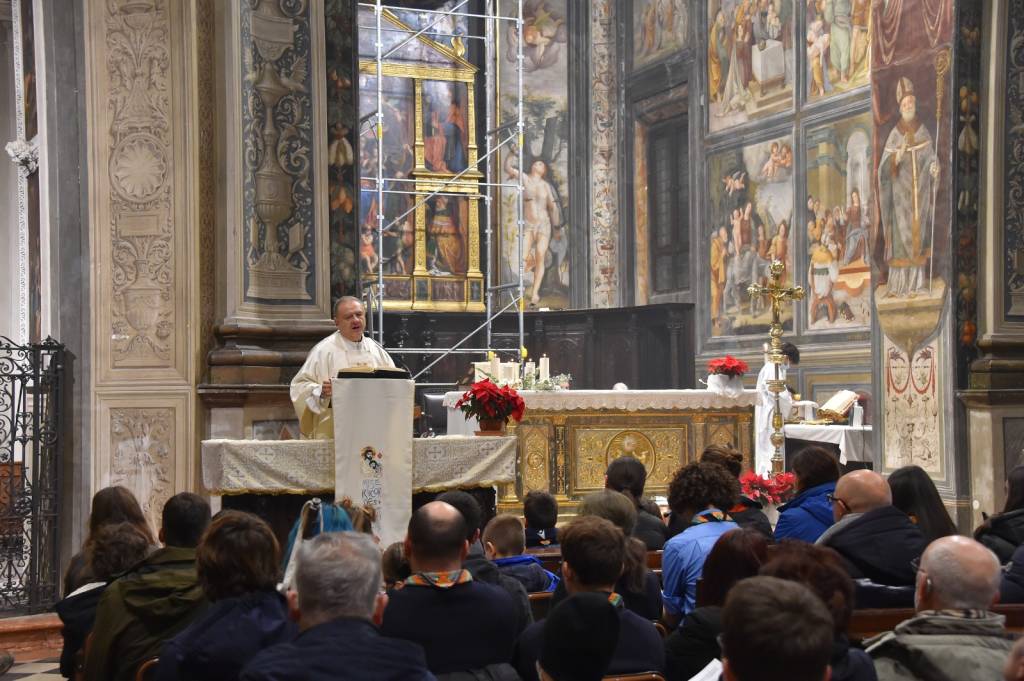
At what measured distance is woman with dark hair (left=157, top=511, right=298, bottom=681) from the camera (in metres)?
3.60

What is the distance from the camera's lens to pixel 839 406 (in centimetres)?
1473

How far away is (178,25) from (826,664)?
8141mm

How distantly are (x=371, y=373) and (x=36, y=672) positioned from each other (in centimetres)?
270

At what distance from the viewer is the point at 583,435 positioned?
12.8 metres

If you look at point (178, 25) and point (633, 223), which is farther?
point (633, 223)

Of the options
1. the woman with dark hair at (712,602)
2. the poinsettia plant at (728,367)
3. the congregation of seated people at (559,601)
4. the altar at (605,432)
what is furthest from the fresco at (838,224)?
the woman with dark hair at (712,602)

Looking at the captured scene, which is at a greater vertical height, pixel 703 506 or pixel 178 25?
pixel 178 25

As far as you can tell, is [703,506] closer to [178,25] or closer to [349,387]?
[349,387]

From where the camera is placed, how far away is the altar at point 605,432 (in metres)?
12.5

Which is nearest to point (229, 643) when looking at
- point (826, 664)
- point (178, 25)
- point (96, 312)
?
point (826, 664)

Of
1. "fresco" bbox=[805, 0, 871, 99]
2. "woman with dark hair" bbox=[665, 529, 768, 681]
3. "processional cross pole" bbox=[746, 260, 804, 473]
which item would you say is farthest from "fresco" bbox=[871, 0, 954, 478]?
"woman with dark hair" bbox=[665, 529, 768, 681]

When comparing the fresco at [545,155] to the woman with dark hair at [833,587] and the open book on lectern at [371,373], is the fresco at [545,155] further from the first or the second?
the woman with dark hair at [833,587]

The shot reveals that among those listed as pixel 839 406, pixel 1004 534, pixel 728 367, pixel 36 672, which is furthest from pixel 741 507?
pixel 839 406

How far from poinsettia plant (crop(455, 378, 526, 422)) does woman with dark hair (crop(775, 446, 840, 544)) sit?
3451 millimetres
